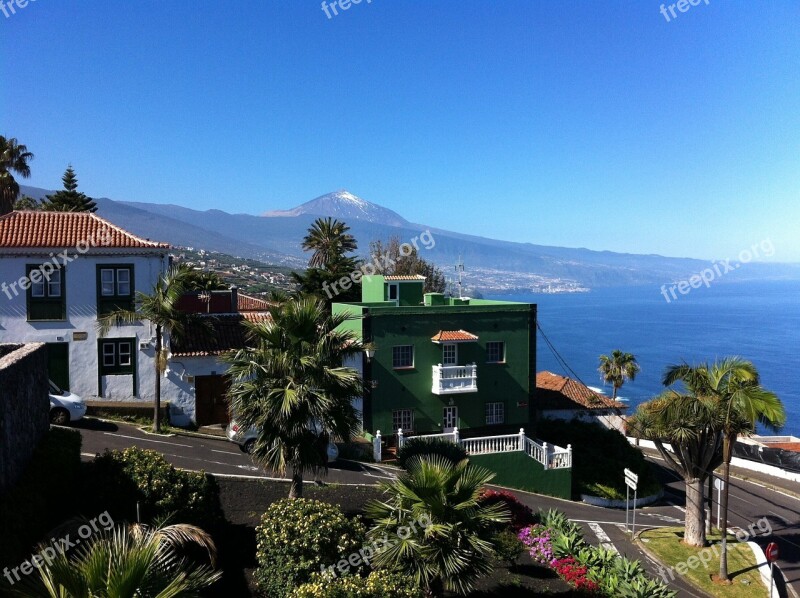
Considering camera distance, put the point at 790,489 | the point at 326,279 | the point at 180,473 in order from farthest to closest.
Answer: the point at 326,279 → the point at 790,489 → the point at 180,473

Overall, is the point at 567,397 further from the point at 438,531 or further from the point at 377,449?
the point at 438,531

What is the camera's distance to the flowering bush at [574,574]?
1262cm

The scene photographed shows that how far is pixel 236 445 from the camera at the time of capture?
23.8 metres

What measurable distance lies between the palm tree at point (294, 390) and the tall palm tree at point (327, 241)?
41076 mm

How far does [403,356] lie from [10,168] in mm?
34618

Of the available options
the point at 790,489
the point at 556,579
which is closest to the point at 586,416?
the point at 790,489

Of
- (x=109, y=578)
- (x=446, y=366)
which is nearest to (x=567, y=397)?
(x=446, y=366)

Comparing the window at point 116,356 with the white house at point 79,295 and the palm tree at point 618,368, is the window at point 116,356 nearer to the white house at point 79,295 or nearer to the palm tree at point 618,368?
the white house at point 79,295

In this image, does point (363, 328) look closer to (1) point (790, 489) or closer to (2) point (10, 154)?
(1) point (790, 489)

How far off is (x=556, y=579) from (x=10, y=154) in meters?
47.2

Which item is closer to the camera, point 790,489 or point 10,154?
point 790,489

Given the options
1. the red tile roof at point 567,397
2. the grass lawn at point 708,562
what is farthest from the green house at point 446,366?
the grass lawn at point 708,562

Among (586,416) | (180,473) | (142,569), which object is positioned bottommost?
(586,416)

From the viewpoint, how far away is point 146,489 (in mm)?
11523
